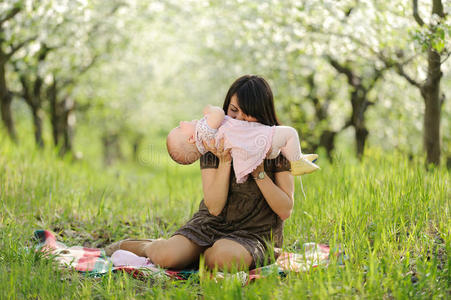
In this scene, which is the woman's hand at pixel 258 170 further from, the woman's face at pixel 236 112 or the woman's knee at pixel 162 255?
the woman's knee at pixel 162 255

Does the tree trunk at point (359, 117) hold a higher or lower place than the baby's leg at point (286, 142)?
lower

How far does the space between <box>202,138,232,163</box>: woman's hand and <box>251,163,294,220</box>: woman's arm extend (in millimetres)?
205

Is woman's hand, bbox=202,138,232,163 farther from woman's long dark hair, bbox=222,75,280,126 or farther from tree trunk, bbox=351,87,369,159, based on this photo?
tree trunk, bbox=351,87,369,159

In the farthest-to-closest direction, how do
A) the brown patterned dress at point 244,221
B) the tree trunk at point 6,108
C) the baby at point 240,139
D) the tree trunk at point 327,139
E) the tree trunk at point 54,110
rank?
the tree trunk at point 54,110
the tree trunk at point 327,139
the tree trunk at point 6,108
the brown patterned dress at point 244,221
the baby at point 240,139

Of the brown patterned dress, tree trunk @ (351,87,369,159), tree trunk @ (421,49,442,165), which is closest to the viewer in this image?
the brown patterned dress

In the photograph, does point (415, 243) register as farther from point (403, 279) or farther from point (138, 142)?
point (138, 142)

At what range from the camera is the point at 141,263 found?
3449mm

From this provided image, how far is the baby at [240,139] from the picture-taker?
300cm

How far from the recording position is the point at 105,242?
174 inches

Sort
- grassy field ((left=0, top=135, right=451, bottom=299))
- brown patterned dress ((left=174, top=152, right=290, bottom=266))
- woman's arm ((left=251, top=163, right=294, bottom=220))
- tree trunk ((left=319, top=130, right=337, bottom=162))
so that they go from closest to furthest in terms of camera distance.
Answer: grassy field ((left=0, top=135, right=451, bottom=299)) < woman's arm ((left=251, top=163, right=294, bottom=220)) < brown patterned dress ((left=174, top=152, right=290, bottom=266)) < tree trunk ((left=319, top=130, right=337, bottom=162))

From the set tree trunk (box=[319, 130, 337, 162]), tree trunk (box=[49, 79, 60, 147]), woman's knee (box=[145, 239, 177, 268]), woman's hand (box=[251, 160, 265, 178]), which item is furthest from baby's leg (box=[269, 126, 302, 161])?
tree trunk (box=[49, 79, 60, 147])

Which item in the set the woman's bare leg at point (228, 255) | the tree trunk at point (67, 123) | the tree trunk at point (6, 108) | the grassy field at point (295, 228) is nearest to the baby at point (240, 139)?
the woman's bare leg at point (228, 255)

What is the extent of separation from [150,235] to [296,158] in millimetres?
2023

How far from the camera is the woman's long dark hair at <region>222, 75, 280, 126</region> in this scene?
3.11 m
